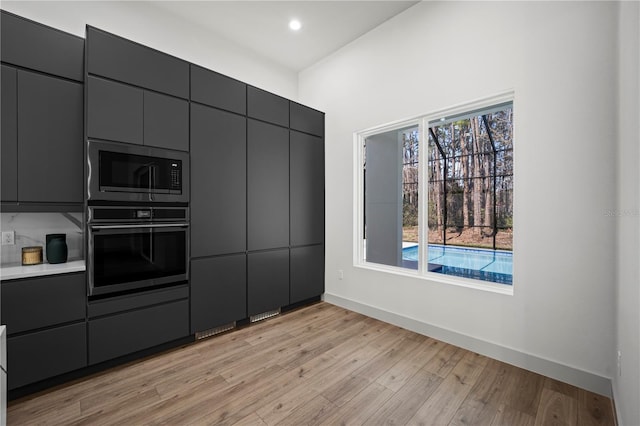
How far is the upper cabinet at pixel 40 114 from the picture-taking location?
2025mm

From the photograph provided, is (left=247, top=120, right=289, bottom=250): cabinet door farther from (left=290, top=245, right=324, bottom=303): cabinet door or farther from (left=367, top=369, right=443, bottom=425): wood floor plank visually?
(left=367, top=369, right=443, bottom=425): wood floor plank

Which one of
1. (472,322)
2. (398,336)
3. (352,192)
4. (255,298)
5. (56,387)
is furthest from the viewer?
(352,192)

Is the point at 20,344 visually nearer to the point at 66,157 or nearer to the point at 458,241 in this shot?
the point at 66,157

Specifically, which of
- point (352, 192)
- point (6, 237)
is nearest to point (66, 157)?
point (6, 237)

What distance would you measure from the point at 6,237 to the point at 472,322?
3.87 m

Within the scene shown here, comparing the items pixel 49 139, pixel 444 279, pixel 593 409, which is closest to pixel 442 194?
pixel 444 279

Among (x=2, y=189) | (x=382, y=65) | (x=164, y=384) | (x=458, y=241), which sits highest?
(x=382, y=65)

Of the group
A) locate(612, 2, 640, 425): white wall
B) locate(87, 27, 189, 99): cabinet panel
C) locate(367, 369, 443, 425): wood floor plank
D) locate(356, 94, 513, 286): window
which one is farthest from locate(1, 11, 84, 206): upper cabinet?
locate(612, 2, 640, 425): white wall

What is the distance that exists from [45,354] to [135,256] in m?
0.81

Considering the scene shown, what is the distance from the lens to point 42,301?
199 cm

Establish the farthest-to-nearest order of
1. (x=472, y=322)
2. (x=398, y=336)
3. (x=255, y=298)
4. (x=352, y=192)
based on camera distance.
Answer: (x=352, y=192), (x=255, y=298), (x=398, y=336), (x=472, y=322)

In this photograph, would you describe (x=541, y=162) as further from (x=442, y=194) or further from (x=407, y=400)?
(x=407, y=400)

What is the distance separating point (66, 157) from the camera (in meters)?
2.24

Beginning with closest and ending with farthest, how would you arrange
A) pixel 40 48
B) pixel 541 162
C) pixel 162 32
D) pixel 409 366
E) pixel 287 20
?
1. pixel 40 48
2. pixel 541 162
3. pixel 409 366
4. pixel 162 32
5. pixel 287 20
